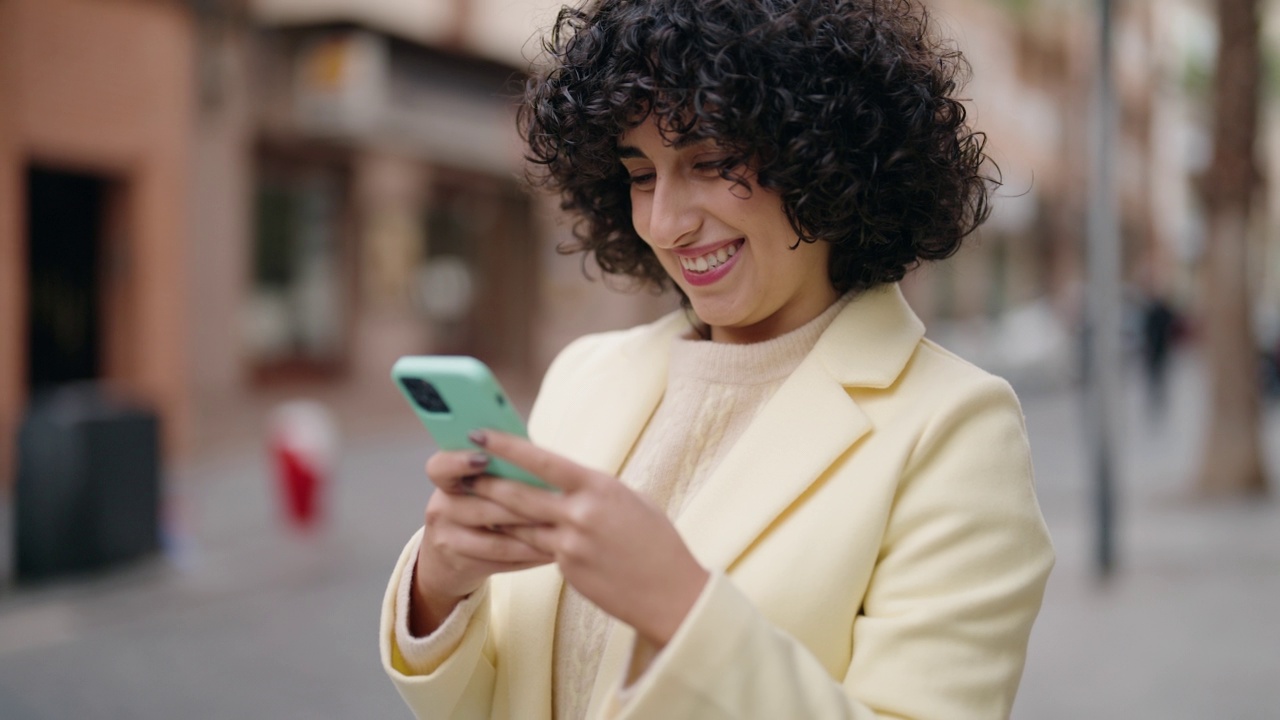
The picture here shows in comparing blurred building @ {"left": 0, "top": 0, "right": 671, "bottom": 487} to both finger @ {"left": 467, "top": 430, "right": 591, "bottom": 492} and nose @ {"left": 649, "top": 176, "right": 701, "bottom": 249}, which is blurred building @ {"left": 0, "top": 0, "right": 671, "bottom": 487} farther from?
finger @ {"left": 467, "top": 430, "right": 591, "bottom": 492}

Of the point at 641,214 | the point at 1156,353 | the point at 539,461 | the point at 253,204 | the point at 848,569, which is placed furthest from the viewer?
the point at 1156,353

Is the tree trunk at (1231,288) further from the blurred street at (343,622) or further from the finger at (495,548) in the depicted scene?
the finger at (495,548)

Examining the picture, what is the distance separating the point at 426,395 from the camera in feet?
4.21

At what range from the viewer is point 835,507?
151 cm

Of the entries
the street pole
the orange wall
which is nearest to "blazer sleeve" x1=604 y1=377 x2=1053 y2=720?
the street pole

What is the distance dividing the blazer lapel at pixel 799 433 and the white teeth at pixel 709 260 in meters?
0.18

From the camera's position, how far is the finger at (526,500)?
1.24 m

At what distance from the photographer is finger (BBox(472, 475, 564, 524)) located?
1.24 metres

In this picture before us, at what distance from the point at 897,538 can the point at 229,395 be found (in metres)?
12.2

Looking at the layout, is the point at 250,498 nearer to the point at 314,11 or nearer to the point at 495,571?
the point at 314,11

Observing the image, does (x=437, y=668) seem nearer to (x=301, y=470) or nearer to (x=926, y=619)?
(x=926, y=619)

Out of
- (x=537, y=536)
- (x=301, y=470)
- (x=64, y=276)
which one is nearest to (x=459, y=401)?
(x=537, y=536)

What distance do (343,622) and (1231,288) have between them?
7.28 meters

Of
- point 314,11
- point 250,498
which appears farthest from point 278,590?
point 314,11
